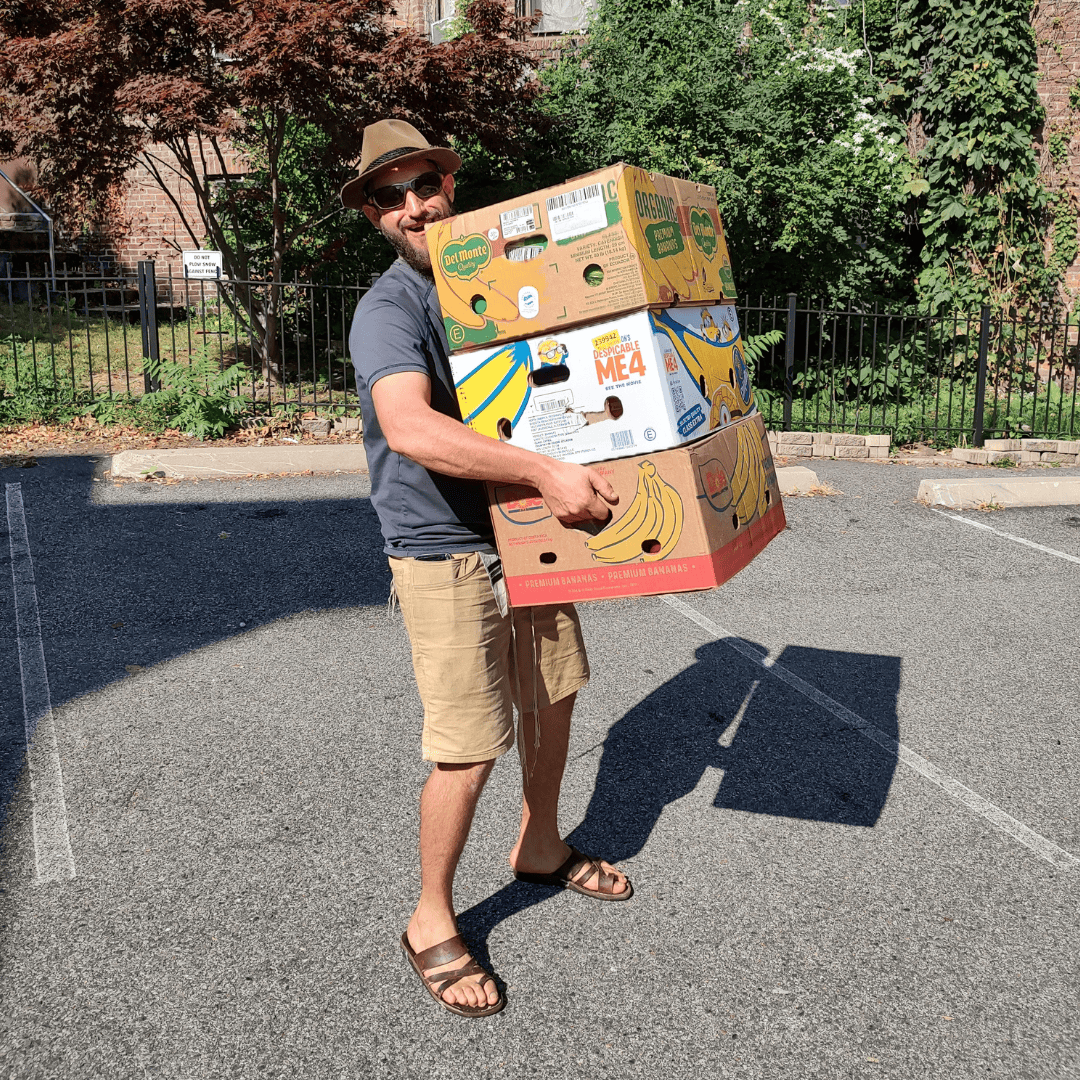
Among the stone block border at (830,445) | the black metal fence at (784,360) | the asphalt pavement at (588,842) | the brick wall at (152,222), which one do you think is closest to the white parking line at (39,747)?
the asphalt pavement at (588,842)

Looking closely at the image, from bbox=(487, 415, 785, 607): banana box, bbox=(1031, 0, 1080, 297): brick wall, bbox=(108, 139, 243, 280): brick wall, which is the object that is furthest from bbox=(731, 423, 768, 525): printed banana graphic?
bbox=(108, 139, 243, 280): brick wall

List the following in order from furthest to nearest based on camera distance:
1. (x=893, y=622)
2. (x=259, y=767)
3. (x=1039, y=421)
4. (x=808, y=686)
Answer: (x=1039, y=421) < (x=893, y=622) < (x=808, y=686) < (x=259, y=767)

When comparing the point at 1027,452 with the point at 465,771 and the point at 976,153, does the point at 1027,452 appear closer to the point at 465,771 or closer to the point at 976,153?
the point at 976,153

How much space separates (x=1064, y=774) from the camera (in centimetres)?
392

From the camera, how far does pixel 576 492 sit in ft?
7.70

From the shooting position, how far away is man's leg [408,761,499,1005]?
8.54ft

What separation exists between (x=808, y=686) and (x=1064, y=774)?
1121 mm

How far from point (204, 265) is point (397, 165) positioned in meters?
8.74

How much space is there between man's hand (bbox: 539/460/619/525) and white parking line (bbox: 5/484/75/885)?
195 centimetres

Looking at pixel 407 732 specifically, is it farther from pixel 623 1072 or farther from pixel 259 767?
pixel 623 1072

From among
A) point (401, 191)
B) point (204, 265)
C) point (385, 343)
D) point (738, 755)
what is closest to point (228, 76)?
point (204, 265)

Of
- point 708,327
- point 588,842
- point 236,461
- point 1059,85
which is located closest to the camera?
point 708,327

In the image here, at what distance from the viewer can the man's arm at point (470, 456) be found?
234 cm

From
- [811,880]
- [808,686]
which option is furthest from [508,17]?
[811,880]
